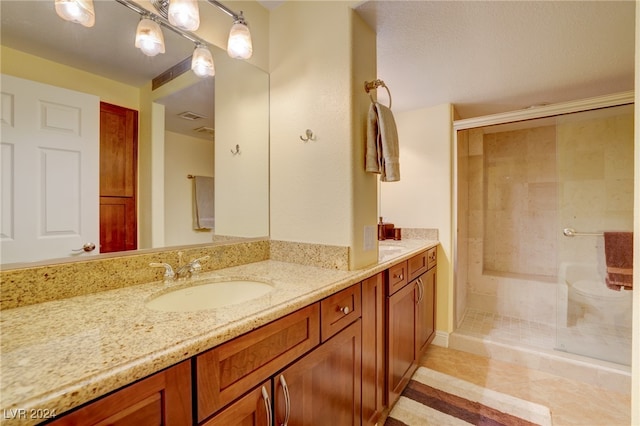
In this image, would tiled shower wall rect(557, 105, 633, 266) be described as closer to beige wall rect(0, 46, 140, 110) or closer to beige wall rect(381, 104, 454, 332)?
beige wall rect(381, 104, 454, 332)

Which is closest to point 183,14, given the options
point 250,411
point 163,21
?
point 163,21

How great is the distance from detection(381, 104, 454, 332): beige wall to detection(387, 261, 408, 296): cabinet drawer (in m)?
0.91

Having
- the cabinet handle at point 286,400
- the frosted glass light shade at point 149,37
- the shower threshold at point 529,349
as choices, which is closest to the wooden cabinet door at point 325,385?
the cabinet handle at point 286,400

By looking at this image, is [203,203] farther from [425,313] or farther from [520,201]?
[520,201]

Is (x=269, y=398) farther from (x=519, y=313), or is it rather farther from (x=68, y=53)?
(x=519, y=313)

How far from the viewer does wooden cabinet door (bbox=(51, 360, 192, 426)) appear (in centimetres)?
42

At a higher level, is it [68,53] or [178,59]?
[178,59]

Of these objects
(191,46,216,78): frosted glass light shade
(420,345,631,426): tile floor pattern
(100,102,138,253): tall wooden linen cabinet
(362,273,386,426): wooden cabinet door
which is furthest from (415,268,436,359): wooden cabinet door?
(191,46,216,78): frosted glass light shade

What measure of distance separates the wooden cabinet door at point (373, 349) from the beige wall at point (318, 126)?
5.7 inches

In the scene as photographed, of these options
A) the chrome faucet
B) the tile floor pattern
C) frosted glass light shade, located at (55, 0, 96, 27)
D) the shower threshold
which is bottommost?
the tile floor pattern

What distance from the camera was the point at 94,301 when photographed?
0.78 metres

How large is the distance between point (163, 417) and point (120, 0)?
131 cm

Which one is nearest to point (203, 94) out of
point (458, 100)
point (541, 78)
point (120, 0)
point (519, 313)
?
point (120, 0)

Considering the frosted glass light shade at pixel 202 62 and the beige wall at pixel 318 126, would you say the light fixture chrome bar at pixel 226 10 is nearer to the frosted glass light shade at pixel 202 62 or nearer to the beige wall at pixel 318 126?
the frosted glass light shade at pixel 202 62
